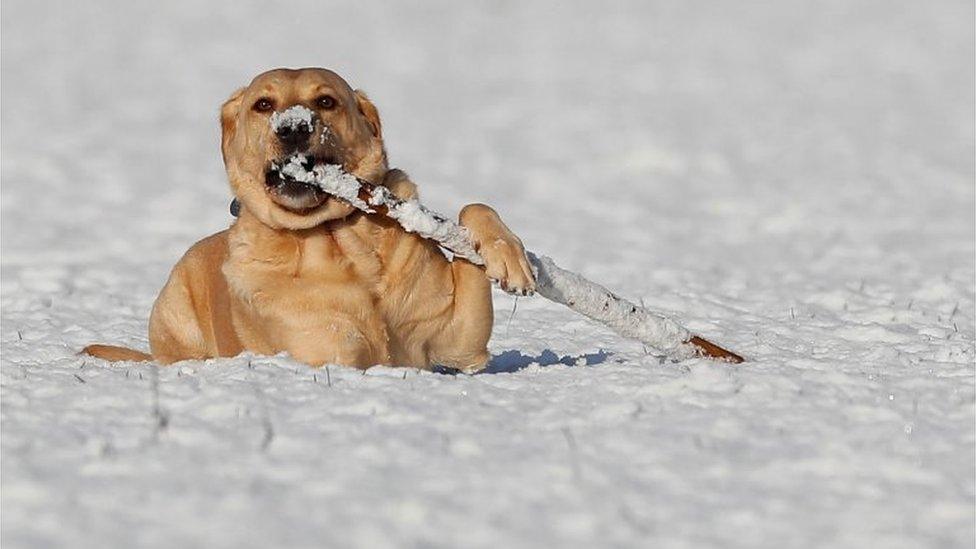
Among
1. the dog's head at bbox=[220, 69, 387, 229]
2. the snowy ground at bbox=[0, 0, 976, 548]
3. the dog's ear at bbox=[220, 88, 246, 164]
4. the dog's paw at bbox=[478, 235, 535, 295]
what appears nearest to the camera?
the snowy ground at bbox=[0, 0, 976, 548]

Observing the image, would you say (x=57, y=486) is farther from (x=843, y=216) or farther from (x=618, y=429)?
(x=843, y=216)

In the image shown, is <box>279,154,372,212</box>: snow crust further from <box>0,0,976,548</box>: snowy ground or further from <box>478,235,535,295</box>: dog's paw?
<box>0,0,976,548</box>: snowy ground

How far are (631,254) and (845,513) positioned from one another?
7.06 metres

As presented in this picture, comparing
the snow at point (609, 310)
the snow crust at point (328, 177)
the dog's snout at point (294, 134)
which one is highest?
the dog's snout at point (294, 134)

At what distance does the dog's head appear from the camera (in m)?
5.21

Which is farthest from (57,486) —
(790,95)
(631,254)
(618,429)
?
(790,95)

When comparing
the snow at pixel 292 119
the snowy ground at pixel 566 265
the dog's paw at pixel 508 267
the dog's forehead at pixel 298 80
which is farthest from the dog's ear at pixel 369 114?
the snowy ground at pixel 566 265

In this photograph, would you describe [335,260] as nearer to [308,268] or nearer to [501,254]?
[308,268]

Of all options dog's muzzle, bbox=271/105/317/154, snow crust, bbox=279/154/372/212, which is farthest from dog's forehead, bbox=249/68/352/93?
snow crust, bbox=279/154/372/212

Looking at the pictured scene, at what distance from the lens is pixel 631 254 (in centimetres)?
1066

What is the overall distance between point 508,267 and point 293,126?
926 millimetres

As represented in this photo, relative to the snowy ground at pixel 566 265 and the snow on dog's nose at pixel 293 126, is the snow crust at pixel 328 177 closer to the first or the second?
the snow on dog's nose at pixel 293 126

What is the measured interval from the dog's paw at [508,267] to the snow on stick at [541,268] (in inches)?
2.2

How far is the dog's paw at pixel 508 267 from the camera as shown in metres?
5.07
